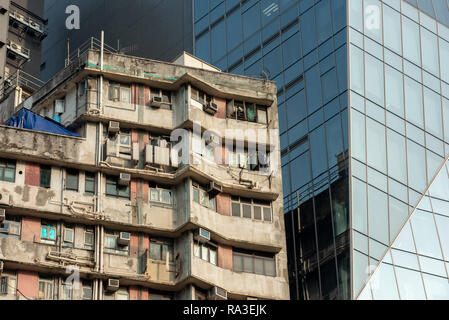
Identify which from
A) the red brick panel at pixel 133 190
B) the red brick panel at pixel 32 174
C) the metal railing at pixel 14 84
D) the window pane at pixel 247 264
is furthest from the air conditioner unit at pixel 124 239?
the metal railing at pixel 14 84

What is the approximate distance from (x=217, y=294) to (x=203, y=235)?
2737mm

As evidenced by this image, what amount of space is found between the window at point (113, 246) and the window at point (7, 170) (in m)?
4.77

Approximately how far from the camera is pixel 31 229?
49.8 m

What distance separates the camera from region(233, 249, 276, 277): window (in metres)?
52.2

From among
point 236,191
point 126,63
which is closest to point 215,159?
point 236,191

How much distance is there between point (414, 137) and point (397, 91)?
2.84 meters

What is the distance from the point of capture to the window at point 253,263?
52.2 metres

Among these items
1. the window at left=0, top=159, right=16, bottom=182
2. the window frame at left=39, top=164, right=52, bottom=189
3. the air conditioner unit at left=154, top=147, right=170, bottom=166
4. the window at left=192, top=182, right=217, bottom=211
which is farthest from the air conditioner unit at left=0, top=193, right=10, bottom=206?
the window at left=192, top=182, right=217, bottom=211

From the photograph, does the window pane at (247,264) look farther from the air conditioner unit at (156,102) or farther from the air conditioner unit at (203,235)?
the air conditioner unit at (156,102)

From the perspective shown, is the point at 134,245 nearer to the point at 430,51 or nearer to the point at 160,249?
the point at 160,249

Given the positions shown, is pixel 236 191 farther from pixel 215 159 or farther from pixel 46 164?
pixel 46 164

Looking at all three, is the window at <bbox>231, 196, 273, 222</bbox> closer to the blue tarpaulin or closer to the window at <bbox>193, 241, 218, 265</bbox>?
the window at <bbox>193, 241, 218, 265</bbox>

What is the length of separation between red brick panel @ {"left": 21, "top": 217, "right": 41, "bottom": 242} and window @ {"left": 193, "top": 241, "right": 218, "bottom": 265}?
21.9 ft

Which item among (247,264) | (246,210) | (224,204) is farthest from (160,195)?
(247,264)
